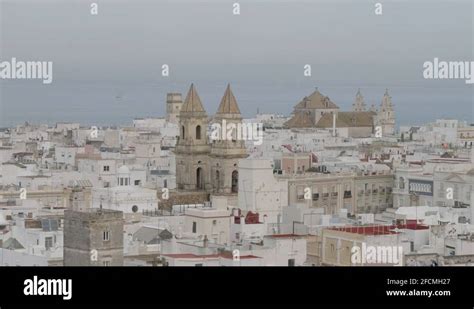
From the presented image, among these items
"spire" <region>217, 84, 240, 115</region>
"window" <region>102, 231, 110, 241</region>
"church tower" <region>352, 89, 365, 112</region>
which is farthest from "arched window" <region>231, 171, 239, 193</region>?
"window" <region>102, 231, 110, 241</region>

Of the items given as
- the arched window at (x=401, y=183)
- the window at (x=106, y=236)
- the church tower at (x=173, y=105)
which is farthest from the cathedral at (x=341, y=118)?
the window at (x=106, y=236)

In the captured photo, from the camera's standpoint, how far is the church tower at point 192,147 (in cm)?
1794

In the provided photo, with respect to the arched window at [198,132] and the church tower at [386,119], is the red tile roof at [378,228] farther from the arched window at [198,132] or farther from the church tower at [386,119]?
the church tower at [386,119]

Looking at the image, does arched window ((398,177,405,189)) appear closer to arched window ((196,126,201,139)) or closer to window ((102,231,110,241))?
arched window ((196,126,201,139))

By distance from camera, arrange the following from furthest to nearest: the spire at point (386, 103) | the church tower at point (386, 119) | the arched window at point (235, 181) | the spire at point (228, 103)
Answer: the church tower at point (386, 119) → the spire at point (386, 103) → the spire at point (228, 103) → the arched window at point (235, 181)

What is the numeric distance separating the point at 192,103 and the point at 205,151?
612 millimetres

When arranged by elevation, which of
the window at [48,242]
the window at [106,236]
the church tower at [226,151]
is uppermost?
the church tower at [226,151]

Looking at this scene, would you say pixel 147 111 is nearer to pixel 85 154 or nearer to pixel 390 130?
pixel 85 154

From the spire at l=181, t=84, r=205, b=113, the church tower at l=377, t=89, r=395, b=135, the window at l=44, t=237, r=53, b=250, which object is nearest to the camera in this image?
the window at l=44, t=237, r=53, b=250

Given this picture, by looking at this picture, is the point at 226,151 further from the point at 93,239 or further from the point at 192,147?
the point at 93,239

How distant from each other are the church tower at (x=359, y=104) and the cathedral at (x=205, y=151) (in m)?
5.97

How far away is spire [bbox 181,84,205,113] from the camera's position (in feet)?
Result: 59.5

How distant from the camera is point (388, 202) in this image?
18.4 m
